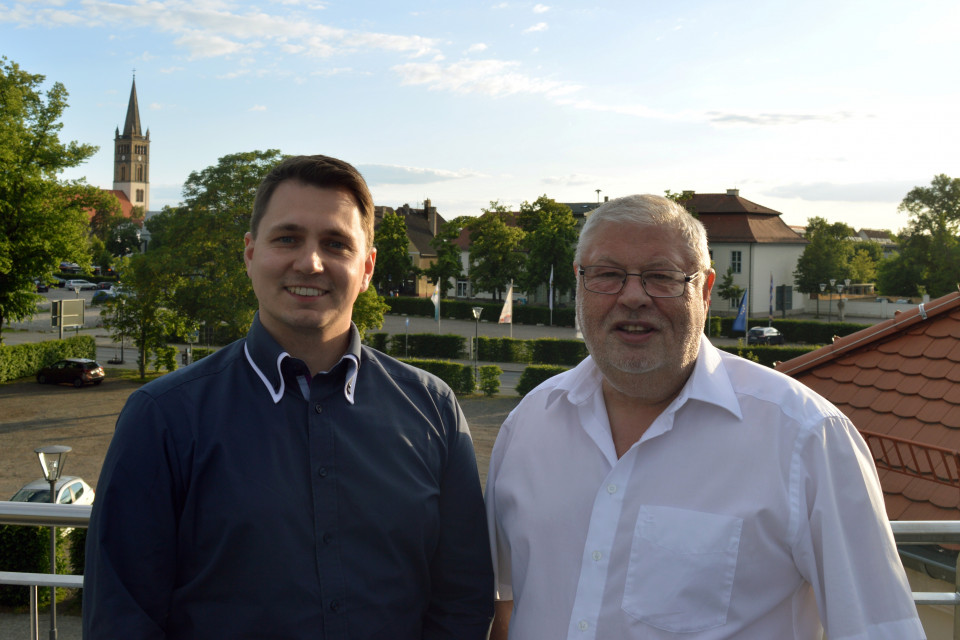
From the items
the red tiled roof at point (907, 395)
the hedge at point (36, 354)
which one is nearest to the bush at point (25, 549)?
the red tiled roof at point (907, 395)

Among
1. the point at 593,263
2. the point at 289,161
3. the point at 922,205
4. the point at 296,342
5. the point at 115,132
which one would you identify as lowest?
the point at 296,342

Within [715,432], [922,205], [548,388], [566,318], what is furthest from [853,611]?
[922,205]

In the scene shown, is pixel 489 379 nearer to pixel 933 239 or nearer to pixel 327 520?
pixel 327 520

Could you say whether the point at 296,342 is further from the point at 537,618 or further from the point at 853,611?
the point at 853,611

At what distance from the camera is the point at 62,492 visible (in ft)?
53.8

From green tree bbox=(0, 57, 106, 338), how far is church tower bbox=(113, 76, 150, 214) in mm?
136046

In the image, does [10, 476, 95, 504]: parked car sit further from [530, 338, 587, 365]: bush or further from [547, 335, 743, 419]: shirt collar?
[530, 338, 587, 365]: bush

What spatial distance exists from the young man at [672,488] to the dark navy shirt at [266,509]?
0.38 metres

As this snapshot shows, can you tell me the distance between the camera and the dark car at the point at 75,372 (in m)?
34.4

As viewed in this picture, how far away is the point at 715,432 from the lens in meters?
2.48

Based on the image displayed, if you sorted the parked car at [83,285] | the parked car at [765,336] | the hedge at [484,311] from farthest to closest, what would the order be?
the parked car at [83,285] → the hedge at [484,311] → the parked car at [765,336]

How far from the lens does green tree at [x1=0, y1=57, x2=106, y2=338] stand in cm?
3136

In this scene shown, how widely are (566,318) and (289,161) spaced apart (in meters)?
56.0

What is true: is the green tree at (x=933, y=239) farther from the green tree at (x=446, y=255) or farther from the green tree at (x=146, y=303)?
the green tree at (x=146, y=303)
